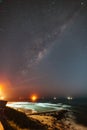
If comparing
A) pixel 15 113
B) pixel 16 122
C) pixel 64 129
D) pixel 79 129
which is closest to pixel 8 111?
pixel 15 113

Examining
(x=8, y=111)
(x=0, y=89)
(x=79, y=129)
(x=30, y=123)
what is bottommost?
(x=79, y=129)

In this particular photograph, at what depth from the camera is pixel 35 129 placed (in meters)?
23.9

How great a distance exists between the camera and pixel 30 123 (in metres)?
25.0

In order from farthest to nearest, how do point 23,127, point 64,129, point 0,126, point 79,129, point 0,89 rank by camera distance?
1. point 0,89
2. point 79,129
3. point 64,129
4. point 23,127
5. point 0,126

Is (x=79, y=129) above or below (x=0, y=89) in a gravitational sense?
below

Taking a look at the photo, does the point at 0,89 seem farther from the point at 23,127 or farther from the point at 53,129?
the point at 23,127

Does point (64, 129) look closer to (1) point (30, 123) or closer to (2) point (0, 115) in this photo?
(1) point (30, 123)

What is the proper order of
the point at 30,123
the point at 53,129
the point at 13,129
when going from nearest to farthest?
1. the point at 13,129
2. the point at 30,123
3. the point at 53,129

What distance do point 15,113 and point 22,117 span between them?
142 centimetres

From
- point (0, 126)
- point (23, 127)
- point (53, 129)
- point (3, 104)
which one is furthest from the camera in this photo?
point (53, 129)

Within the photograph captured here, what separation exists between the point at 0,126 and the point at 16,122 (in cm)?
610

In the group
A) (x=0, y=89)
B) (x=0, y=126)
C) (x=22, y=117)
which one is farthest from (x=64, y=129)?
(x=0, y=89)

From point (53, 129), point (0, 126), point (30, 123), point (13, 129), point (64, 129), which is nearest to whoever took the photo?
point (0, 126)

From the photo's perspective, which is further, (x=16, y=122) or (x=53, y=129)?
(x=53, y=129)
